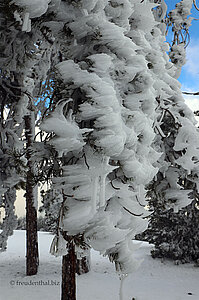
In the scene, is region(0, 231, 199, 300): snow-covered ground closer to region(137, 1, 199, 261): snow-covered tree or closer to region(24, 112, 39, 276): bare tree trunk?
region(24, 112, 39, 276): bare tree trunk

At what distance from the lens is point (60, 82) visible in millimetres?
2449

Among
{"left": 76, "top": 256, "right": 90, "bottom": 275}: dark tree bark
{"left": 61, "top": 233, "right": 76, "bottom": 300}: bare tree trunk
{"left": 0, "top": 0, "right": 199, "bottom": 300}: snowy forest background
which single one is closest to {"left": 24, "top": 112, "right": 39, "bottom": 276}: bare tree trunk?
{"left": 76, "top": 256, "right": 90, "bottom": 275}: dark tree bark

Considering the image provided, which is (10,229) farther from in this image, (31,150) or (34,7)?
(34,7)

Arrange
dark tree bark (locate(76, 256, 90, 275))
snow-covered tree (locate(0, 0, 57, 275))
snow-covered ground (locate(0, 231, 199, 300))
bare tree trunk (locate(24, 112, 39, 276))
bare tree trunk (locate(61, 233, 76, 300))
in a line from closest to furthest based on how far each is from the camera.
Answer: snow-covered tree (locate(0, 0, 57, 275)), bare tree trunk (locate(61, 233, 76, 300)), snow-covered ground (locate(0, 231, 199, 300)), bare tree trunk (locate(24, 112, 39, 276)), dark tree bark (locate(76, 256, 90, 275))

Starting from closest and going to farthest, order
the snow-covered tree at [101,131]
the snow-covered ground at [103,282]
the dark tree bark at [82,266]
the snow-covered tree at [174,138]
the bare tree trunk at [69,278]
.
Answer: the snow-covered tree at [101,131] < the snow-covered tree at [174,138] < the bare tree trunk at [69,278] < the snow-covered ground at [103,282] < the dark tree bark at [82,266]

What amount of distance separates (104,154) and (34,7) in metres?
1.28

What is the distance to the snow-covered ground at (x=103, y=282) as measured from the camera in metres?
7.64

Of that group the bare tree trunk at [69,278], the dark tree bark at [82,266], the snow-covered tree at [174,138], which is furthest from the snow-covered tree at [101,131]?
the dark tree bark at [82,266]

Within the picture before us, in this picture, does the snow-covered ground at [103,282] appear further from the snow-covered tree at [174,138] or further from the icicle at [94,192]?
the icicle at [94,192]

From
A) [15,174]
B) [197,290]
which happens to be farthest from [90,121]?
[197,290]

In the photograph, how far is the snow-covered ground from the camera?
25.1ft

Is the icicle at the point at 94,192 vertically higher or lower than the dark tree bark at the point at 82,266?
higher

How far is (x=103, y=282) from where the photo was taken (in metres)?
8.96

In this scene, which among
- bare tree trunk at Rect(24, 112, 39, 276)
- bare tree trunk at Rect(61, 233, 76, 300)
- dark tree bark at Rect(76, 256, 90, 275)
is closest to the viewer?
bare tree trunk at Rect(61, 233, 76, 300)
